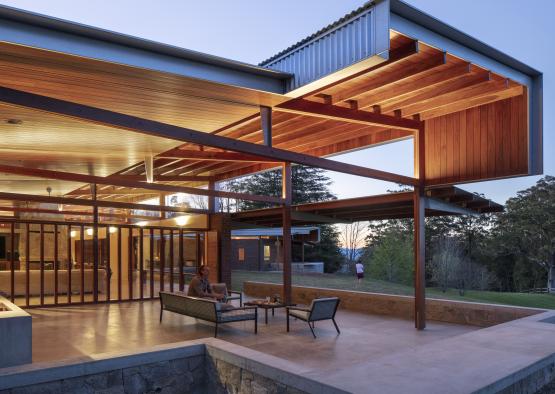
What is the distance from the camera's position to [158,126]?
6.21 meters

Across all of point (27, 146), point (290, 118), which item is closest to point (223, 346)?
point (290, 118)

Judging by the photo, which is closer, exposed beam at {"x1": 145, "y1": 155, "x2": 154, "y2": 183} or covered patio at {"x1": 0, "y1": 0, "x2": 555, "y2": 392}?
covered patio at {"x1": 0, "y1": 0, "x2": 555, "y2": 392}

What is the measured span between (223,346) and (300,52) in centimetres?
395

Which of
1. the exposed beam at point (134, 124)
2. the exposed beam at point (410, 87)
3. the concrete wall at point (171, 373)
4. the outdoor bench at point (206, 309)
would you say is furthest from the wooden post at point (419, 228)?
the concrete wall at point (171, 373)

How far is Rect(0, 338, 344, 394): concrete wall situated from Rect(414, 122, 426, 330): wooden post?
200 inches

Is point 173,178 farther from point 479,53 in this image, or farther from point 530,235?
point 530,235

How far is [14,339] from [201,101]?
3947 mm

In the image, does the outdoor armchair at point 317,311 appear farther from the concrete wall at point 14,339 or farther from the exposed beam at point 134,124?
the concrete wall at point 14,339

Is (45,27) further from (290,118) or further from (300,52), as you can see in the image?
(290,118)

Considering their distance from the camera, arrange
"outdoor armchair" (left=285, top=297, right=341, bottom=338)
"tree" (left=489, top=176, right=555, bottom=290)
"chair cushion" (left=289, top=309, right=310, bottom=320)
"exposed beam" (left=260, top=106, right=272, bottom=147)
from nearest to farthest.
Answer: "exposed beam" (left=260, top=106, right=272, bottom=147) → "outdoor armchair" (left=285, top=297, right=341, bottom=338) → "chair cushion" (left=289, top=309, right=310, bottom=320) → "tree" (left=489, top=176, right=555, bottom=290)

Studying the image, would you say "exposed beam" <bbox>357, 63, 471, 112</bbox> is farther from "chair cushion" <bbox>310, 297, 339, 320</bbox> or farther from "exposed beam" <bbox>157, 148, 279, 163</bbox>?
"exposed beam" <bbox>157, 148, 279, 163</bbox>

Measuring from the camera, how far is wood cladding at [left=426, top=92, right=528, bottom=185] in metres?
8.55

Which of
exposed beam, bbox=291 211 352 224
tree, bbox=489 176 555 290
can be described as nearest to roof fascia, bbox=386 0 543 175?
exposed beam, bbox=291 211 352 224

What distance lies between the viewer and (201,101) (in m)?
7.34
